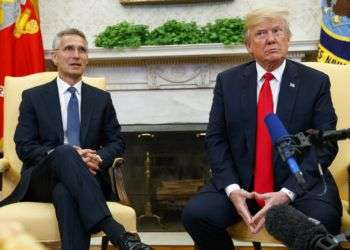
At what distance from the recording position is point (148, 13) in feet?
13.9

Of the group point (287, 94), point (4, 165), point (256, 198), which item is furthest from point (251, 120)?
point (4, 165)

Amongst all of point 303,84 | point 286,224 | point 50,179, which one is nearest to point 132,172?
point 50,179

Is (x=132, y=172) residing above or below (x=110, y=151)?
below

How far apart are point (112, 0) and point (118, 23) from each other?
251mm

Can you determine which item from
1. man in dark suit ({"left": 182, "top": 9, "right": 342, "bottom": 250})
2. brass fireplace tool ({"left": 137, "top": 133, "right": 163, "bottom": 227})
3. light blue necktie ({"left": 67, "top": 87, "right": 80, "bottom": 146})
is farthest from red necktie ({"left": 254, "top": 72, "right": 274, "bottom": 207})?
brass fireplace tool ({"left": 137, "top": 133, "right": 163, "bottom": 227})

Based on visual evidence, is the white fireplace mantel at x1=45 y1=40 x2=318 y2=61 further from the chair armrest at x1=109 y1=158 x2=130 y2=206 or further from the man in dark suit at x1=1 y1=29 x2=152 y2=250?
the chair armrest at x1=109 y1=158 x2=130 y2=206

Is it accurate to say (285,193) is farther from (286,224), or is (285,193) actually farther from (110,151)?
(286,224)

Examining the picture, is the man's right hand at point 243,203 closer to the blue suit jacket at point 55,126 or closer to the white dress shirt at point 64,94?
the blue suit jacket at point 55,126

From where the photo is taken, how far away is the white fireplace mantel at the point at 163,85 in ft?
13.2

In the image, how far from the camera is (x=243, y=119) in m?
2.07

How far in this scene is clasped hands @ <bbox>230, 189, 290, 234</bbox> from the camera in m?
1.80

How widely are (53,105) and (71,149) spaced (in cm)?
54

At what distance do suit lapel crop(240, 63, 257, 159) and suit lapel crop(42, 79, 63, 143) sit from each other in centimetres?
95

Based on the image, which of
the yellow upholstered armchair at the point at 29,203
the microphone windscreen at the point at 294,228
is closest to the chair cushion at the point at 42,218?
the yellow upholstered armchair at the point at 29,203
